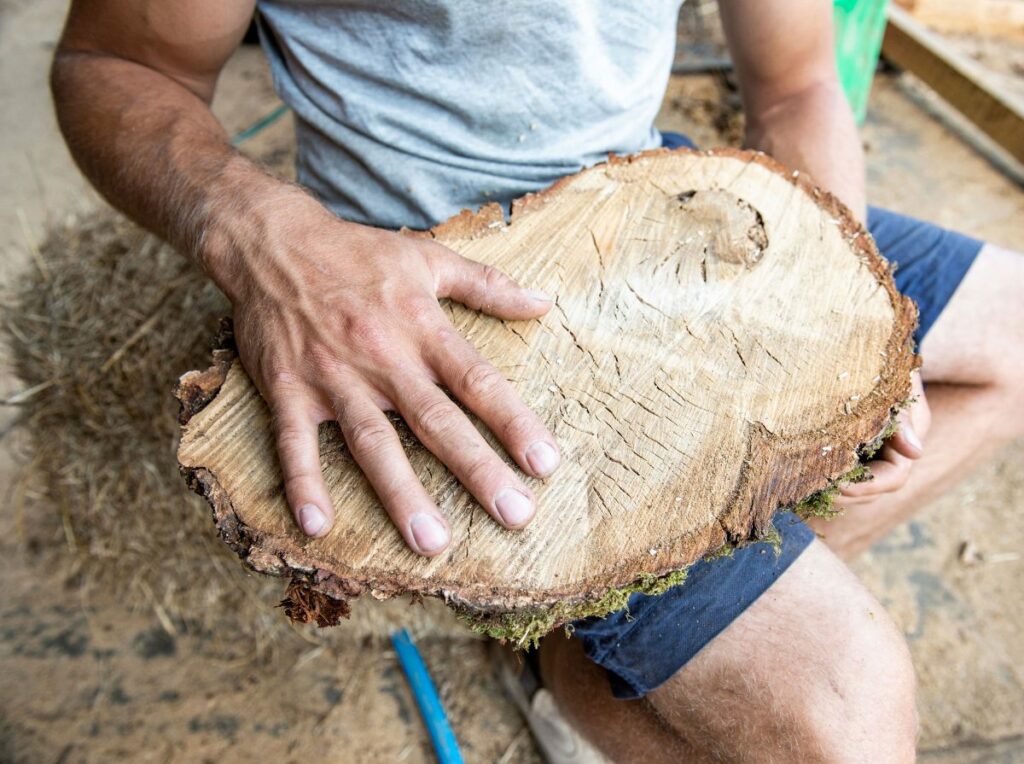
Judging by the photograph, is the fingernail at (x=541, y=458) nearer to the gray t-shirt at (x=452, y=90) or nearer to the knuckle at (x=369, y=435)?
the knuckle at (x=369, y=435)

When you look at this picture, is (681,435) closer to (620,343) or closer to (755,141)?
(620,343)

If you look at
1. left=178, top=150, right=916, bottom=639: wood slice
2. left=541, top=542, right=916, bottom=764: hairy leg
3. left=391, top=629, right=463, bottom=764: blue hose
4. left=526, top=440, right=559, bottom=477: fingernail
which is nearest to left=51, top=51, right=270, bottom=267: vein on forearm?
left=178, top=150, right=916, bottom=639: wood slice

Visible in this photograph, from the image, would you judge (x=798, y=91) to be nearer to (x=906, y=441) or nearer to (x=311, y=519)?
(x=906, y=441)

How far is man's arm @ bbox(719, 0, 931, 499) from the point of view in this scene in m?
1.30

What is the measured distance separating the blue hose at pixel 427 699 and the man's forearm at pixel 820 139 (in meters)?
1.15

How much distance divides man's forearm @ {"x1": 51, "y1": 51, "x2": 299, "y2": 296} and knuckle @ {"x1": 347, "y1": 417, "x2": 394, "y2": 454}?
26cm

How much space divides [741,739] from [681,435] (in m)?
0.41

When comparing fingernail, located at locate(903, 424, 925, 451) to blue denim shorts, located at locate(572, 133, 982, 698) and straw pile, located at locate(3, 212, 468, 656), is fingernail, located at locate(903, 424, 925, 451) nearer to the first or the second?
blue denim shorts, located at locate(572, 133, 982, 698)

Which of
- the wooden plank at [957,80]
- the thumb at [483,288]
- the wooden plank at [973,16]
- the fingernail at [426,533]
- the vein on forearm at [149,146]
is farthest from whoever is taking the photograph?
the wooden plank at [973,16]

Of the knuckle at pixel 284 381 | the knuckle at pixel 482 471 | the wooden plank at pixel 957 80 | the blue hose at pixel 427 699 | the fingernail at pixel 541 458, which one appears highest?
the fingernail at pixel 541 458

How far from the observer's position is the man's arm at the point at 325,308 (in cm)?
76

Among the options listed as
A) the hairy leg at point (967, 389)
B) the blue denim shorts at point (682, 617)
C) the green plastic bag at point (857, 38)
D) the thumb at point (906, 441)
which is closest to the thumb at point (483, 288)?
the blue denim shorts at point (682, 617)

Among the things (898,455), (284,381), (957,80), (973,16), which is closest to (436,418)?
(284,381)

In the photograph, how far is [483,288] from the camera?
0.86m
